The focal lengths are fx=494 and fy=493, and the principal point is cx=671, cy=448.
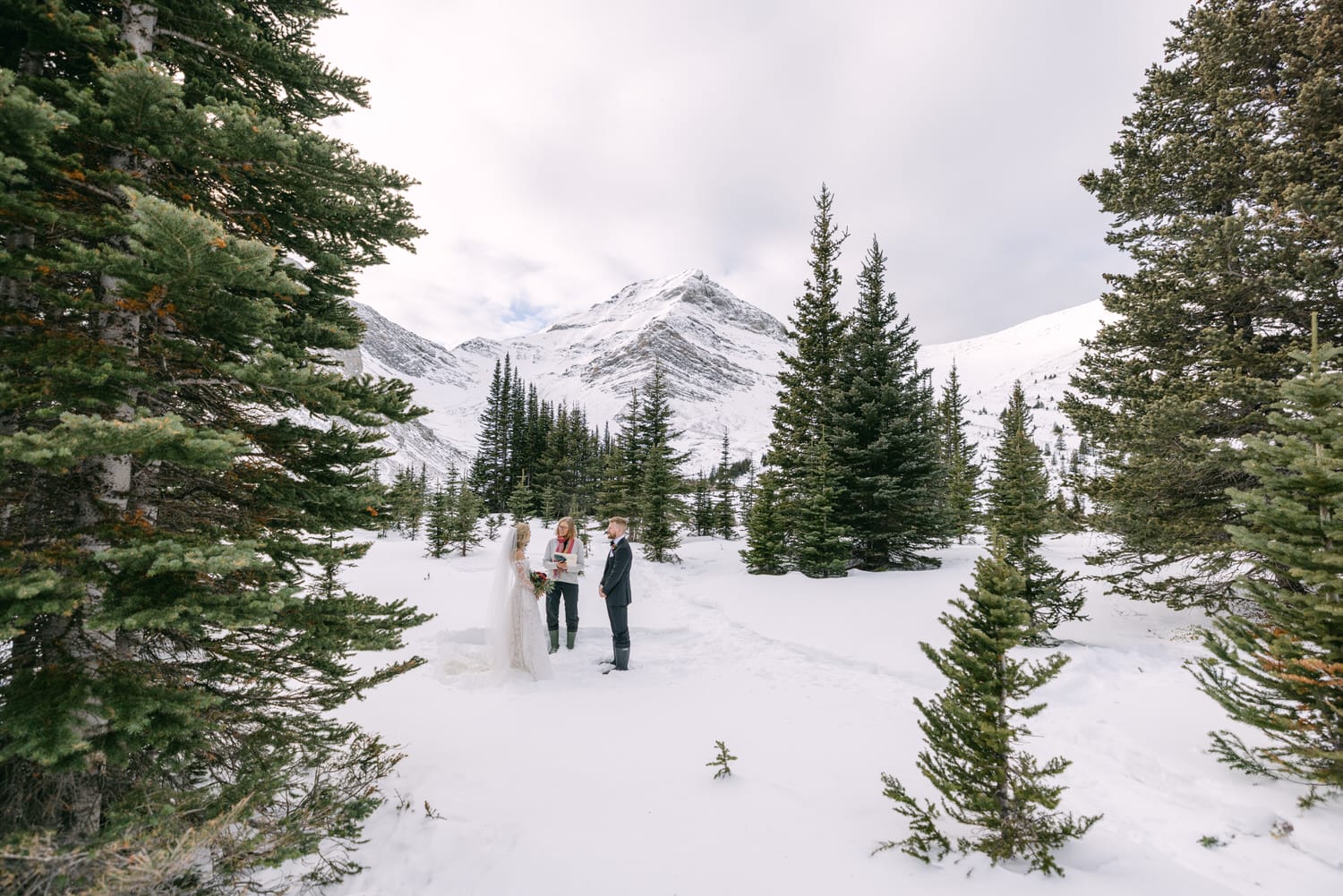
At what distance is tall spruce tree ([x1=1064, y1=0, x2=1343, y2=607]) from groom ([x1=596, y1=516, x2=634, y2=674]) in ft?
28.6

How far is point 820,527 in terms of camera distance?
541 inches

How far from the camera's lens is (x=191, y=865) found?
9.70 feet

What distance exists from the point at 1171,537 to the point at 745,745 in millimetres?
8372

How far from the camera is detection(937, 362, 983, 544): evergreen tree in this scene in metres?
23.3

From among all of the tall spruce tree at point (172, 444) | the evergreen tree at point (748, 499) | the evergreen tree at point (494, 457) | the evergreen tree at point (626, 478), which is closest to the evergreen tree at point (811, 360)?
the evergreen tree at point (748, 499)

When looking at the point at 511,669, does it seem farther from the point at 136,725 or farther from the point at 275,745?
the point at 136,725

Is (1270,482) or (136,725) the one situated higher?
(1270,482)

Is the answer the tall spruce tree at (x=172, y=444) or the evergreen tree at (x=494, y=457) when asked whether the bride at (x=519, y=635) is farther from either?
the evergreen tree at (x=494, y=457)

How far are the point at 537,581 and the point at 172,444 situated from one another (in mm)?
5340

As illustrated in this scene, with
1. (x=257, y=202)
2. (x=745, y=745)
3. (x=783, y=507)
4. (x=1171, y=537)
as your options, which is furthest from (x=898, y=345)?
(x=257, y=202)

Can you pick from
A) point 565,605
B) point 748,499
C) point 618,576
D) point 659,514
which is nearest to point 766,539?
point 659,514

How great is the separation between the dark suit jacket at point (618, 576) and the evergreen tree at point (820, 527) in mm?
7505

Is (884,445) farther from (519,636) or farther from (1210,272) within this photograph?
(519,636)

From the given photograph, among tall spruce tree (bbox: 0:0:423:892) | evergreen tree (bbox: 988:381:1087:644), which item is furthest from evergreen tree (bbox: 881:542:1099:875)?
evergreen tree (bbox: 988:381:1087:644)
